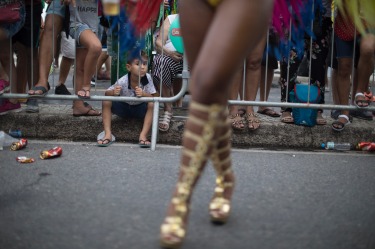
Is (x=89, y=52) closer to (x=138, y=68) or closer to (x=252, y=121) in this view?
(x=138, y=68)

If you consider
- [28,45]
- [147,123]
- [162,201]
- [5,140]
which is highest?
[28,45]

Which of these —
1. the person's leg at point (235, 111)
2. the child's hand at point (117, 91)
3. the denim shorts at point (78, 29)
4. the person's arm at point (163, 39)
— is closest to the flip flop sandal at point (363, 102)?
the person's leg at point (235, 111)

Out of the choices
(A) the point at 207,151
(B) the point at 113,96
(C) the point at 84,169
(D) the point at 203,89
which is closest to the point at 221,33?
(D) the point at 203,89

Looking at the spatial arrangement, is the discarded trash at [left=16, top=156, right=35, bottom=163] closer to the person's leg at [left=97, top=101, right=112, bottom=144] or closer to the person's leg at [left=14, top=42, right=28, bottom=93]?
the person's leg at [left=97, top=101, right=112, bottom=144]

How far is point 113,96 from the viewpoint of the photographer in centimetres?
501

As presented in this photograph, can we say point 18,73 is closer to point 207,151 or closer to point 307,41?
point 307,41

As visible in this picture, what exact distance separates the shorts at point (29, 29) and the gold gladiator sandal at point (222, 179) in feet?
10.2

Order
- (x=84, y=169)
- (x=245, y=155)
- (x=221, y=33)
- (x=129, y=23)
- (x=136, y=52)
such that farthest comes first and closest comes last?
(x=245, y=155)
(x=84, y=169)
(x=136, y=52)
(x=129, y=23)
(x=221, y=33)

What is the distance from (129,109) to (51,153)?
1031 mm

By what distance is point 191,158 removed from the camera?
8.14 feet

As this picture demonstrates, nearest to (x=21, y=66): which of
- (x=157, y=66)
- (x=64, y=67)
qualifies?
(x=64, y=67)

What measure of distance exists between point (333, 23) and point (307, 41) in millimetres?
388

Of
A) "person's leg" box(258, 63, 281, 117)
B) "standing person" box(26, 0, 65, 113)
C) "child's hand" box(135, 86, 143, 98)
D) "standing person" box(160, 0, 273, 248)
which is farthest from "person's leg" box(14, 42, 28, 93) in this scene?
"standing person" box(160, 0, 273, 248)

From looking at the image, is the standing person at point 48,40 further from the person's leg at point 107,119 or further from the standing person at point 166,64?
the standing person at point 166,64
